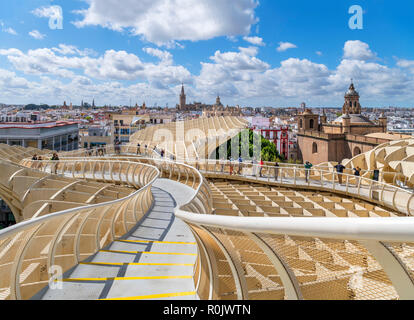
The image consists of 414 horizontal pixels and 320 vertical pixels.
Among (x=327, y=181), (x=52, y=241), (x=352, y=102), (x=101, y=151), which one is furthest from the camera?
(x=352, y=102)

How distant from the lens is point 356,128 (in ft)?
216

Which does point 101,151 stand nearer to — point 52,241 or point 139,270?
point 139,270

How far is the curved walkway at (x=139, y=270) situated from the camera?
4055 mm

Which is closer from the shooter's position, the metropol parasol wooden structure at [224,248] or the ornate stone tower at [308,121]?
the metropol parasol wooden structure at [224,248]

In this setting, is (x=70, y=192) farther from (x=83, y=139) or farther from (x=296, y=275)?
(x=83, y=139)

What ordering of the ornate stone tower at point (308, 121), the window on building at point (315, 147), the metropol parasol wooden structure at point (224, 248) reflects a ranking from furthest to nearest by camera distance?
the ornate stone tower at point (308, 121), the window on building at point (315, 147), the metropol parasol wooden structure at point (224, 248)

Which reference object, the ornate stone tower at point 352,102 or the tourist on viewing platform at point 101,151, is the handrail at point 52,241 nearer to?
the tourist on viewing platform at point 101,151

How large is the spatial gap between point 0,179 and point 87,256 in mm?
11529

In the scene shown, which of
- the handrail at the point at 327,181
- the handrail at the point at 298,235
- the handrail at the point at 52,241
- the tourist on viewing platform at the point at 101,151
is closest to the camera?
the handrail at the point at 298,235

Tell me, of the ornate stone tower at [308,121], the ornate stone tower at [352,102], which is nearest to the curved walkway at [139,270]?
the ornate stone tower at [308,121]

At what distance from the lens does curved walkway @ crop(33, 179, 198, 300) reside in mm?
4055

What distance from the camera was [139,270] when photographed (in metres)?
4.79

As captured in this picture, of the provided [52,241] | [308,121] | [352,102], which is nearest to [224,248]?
[52,241]
